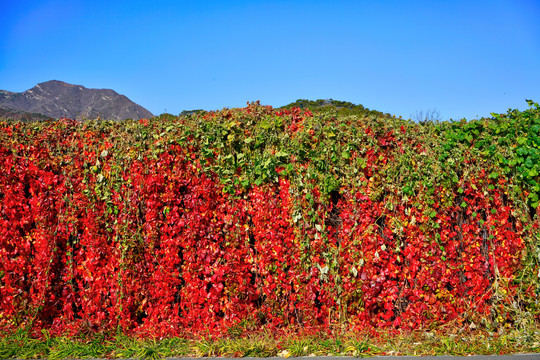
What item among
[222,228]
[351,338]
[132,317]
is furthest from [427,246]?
[132,317]

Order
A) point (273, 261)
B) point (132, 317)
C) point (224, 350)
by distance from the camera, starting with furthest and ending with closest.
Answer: point (132, 317)
point (273, 261)
point (224, 350)

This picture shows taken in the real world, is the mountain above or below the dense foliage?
above

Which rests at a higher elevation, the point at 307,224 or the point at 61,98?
the point at 61,98

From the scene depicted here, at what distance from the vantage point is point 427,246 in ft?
16.3

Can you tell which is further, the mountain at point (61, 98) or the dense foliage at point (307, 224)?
the mountain at point (61, 98)

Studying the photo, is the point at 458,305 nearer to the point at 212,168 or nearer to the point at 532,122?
the point at 532,122

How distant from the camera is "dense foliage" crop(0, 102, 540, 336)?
4980 mm

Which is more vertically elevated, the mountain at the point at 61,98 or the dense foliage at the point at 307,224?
the mountain at the point at 61,98

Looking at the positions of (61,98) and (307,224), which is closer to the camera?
(307,224)

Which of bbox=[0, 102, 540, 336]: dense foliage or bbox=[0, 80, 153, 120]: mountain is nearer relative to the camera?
bbox=[0, 102, 540, 336]: dense foliage

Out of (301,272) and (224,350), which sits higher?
(301,272)

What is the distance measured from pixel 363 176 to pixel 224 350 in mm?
2610

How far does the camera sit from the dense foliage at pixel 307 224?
4.98m

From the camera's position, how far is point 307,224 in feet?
16.3
